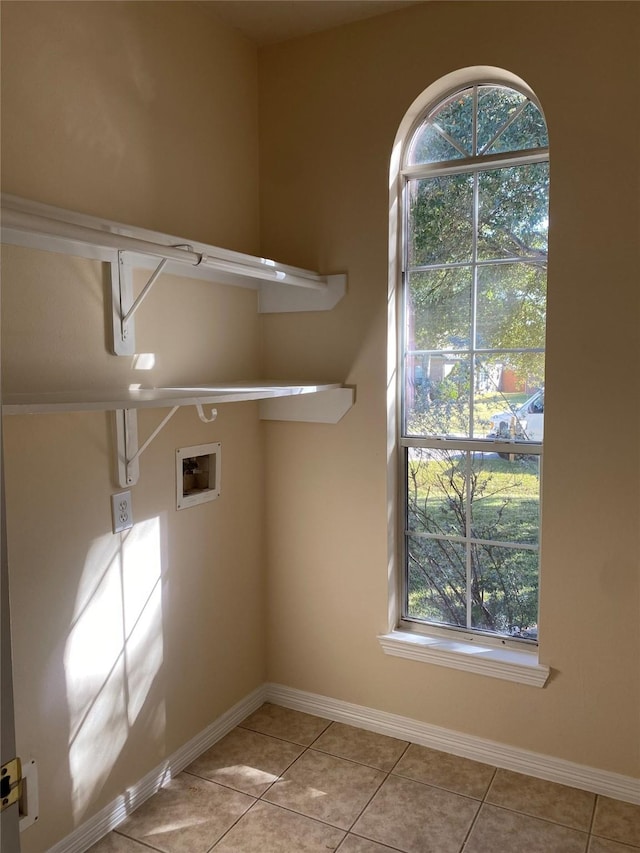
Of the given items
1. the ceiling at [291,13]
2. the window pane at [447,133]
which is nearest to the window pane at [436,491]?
the window pane at [447,133]

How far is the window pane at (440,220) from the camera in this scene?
234 centimetres

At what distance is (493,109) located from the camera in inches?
89.6

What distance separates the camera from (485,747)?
2.33 meters

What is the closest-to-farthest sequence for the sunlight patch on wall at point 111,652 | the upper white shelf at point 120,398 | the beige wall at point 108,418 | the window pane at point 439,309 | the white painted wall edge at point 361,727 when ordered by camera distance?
the upper white shelf at point 120,398 → the beige wall at point 108,418 → the sunlight patch on wall at point 111,652 → the white painted wall edge at point 361,727 → the window pane at point 439,309

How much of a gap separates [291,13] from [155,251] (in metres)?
1.21

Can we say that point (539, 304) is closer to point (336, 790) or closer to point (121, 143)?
point (121, 143)

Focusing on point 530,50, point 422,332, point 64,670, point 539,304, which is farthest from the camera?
point 422,332

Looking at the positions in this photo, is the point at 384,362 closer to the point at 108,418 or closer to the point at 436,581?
the point at 436,581

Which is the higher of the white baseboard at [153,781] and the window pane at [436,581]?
the window pane at [436,581]

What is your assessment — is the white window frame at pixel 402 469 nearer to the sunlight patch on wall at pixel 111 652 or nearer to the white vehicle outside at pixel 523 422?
the white vehicle outside at pixel 523 422

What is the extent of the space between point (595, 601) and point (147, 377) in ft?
5.24

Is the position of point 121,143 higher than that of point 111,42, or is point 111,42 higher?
point 111,42

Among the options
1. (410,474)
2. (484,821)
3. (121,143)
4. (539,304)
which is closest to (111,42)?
(121,143)

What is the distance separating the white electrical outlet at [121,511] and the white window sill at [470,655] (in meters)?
1.08
